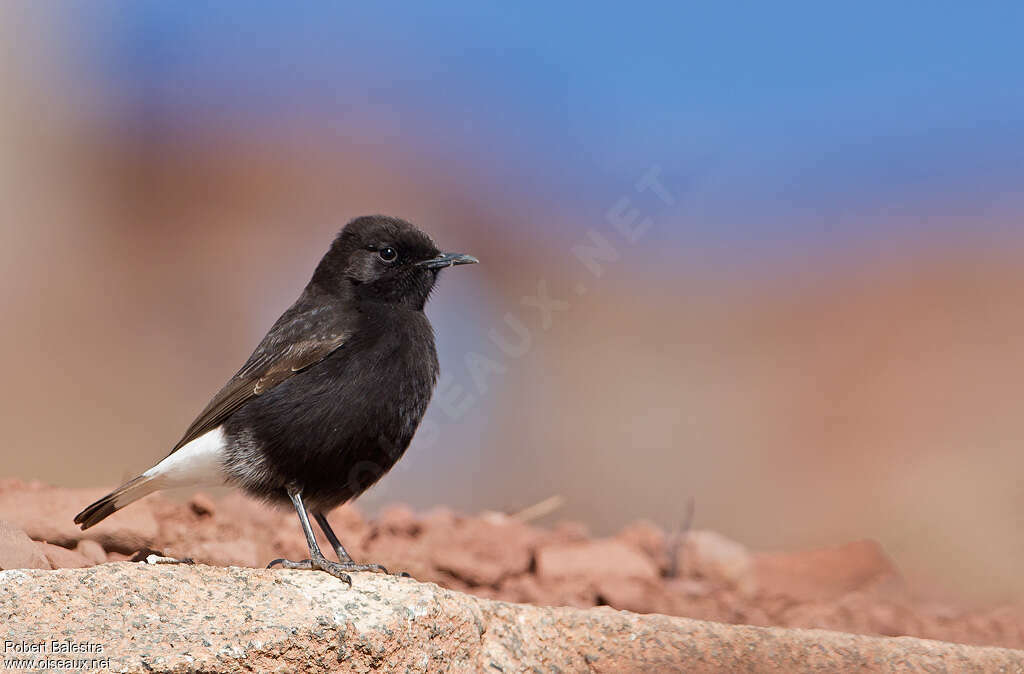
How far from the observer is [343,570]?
4.20 metres

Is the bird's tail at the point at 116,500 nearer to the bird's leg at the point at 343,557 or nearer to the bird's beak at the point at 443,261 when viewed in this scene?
the bird's leg at the point at 343,557

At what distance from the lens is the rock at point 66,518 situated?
458 cm

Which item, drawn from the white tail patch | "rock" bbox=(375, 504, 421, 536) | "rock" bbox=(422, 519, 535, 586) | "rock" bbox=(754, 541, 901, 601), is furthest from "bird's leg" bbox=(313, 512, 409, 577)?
"rock" bbox=(754, 541, 901, 601)

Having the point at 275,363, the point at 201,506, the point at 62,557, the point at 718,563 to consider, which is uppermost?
the point at 275,363

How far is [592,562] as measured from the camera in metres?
6.18

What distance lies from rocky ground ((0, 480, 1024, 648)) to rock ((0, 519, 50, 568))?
0.75m

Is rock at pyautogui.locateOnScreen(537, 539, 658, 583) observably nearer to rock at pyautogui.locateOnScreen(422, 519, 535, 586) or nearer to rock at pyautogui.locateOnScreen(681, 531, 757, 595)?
rock at pyautogui.locateOnScreen(422, 519, 535, 586)

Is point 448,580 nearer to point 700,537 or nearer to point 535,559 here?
point 535,559

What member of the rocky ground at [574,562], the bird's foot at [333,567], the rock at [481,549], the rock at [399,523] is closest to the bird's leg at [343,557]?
the bird's foot at [333,567]

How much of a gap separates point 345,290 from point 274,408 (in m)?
0.85

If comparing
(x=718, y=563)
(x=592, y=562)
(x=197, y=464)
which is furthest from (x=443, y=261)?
(x=718, y=563)

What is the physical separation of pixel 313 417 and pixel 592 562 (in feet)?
7.09

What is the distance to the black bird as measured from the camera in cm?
476

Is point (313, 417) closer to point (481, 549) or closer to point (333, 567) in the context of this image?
point (333, 567)
